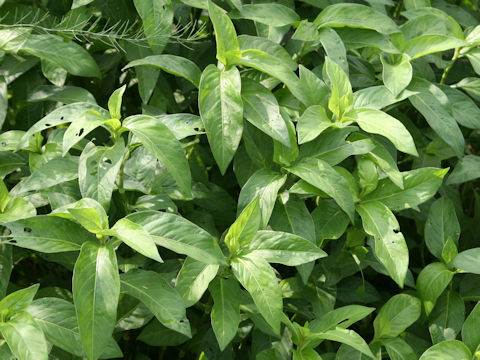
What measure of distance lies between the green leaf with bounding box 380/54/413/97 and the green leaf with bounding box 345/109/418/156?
0.10 meters

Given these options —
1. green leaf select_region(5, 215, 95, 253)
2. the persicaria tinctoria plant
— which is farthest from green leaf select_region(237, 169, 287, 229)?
green leaf select_region(5, 215, 95, 253)

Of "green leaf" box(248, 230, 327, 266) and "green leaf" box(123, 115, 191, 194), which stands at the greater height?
"green leaf" box(123, 115, 191, 194)

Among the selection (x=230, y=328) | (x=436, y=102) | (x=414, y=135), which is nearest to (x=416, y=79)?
(x=436, y=102)

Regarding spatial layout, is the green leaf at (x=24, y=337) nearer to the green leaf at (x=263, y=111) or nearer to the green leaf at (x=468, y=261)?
the green leaf at (x=263, y=111)

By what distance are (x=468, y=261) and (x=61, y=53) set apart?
3.57ft

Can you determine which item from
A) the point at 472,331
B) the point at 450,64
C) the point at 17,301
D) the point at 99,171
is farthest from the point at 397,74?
the point at 17,301

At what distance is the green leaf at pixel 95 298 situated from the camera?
107cm

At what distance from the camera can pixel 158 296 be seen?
47.8 inches

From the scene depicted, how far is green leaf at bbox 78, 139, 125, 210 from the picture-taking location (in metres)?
1.21

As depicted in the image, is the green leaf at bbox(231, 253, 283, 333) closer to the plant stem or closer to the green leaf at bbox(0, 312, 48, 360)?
the green leaf at bbox(0, 312, 48, 360)

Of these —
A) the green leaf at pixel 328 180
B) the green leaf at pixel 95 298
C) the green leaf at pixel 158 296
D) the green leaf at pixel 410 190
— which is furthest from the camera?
the green leaf at pixel 410 190

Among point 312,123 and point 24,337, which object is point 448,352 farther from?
point 24,337

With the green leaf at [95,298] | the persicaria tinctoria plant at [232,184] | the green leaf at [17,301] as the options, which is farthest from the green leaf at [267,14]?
the green leaf at [17,301]

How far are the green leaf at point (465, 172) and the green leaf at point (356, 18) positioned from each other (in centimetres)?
40
